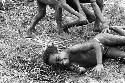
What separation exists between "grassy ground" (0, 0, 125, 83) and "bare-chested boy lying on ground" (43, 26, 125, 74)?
0.48ft

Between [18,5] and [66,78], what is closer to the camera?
[66,78]

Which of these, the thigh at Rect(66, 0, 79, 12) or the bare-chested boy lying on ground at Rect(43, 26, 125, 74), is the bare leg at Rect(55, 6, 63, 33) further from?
the bare-chested boy lying on ground at Rect(43, 26, 125, 74)

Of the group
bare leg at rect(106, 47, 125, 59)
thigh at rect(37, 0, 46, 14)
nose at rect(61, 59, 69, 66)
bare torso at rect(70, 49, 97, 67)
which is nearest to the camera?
nose at rect(61, 59, 69, 66)

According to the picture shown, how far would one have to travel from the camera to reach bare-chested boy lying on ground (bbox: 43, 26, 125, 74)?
3888mm

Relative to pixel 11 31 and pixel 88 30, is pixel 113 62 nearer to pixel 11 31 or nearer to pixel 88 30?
pixel 88 30

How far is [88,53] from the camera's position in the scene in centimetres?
414

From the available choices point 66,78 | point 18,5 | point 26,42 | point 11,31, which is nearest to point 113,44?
A: point 66,78

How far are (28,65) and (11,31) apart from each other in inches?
54.9

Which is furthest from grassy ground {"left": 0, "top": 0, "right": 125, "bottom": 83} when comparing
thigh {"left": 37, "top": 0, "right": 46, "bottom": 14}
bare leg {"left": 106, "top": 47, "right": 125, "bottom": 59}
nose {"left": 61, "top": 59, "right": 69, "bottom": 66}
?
thigh {"left": 37, "top": 0, "right": 46, "bottom": 14}

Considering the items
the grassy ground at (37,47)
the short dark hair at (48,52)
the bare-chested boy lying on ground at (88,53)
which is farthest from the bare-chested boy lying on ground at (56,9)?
the short dark hair at (48,52)

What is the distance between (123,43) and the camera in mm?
4184

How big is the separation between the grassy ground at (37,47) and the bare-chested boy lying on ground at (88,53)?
0.48 ft

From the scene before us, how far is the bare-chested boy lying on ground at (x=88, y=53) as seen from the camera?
389 cm

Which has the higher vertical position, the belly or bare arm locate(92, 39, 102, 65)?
bare arm locate(92, 39, 102, 65)
